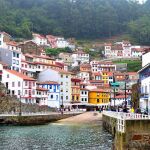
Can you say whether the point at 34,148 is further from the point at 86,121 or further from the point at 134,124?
the point at 86,121

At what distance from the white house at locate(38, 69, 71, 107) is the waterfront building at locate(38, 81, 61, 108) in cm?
243

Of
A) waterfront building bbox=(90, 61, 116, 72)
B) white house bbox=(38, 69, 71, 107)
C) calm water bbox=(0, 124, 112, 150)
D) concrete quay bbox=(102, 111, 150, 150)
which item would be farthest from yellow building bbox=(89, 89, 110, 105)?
concrete quay bbox=(102, 111, 150, 150)

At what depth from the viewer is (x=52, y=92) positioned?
121938 millimetres

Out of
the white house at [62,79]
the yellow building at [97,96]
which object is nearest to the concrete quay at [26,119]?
the white house at [62,79]

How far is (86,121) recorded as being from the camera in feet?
290

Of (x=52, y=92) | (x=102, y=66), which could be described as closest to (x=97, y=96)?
(x=52, y=92)

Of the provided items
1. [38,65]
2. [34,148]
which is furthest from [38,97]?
[34,148]

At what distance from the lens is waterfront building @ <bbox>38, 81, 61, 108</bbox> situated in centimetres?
12046

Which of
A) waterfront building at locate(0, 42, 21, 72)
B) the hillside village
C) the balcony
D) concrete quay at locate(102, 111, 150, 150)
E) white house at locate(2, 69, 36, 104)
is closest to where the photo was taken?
concrete quay at locate(102, 111, 150, 150)

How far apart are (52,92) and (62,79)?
688 cm

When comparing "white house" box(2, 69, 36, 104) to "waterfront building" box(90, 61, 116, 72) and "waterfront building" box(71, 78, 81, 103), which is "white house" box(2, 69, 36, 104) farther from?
"waterfront building" box(90, 61, 116, 72)

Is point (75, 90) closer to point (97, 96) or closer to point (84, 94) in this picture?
point (84, 94)

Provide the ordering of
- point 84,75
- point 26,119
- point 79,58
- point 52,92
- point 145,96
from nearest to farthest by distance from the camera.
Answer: point 145,96 < point 26,119 < point 52,92 < point 84,75 < point 79,58

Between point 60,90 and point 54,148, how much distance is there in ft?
257
